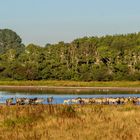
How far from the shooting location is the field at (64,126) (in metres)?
15.9

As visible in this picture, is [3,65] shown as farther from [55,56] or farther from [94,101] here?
[94,101]

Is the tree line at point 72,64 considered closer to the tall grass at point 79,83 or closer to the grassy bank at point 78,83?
the tall grass at point 79,83

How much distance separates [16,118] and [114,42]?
15978cm

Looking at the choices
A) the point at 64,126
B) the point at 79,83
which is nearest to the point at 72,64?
the point at 79,83

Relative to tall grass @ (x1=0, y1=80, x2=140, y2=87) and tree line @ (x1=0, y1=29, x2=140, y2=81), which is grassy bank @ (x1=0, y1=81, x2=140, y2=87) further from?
tree line @ (x1=0, y1=29, x2=140, y2=81)

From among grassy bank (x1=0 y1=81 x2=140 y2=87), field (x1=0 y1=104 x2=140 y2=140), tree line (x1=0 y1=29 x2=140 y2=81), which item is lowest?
grassy bank (x1=0 y1=81 x2=140 y2=87)

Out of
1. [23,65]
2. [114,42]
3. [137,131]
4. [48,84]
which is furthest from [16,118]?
[114,42]

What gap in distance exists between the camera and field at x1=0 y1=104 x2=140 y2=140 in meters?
15.9

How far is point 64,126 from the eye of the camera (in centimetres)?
1831

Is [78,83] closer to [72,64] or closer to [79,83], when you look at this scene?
[79,83]

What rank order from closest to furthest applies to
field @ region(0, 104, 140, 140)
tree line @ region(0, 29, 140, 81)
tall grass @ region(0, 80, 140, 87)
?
1. field @ region(0, 104, 140, 140)
2. tall grass @ region(0, 80, 140, 87)
3. tree line @ region(0, 29, 140, 81)

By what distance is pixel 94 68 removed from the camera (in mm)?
145250

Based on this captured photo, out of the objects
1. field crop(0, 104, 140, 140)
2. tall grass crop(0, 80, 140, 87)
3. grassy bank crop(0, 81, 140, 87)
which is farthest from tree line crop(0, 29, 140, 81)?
field crop(0, 104, 140, 140)

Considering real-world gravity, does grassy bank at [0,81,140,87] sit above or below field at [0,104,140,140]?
below
